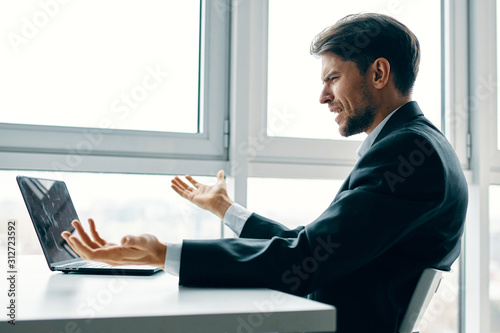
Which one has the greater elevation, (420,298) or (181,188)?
(181,188)

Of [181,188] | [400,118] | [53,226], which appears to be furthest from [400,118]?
[53,226]

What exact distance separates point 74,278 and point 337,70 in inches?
34.5

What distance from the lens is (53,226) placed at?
1.24 m

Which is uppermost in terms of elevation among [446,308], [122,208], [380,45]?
[380,45]

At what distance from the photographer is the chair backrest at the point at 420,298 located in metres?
1.00

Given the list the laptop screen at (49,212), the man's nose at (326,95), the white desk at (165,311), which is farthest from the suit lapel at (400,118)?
the laptop screen at (49,212)

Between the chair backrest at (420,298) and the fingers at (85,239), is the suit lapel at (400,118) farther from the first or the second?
the fingers at (85,239)

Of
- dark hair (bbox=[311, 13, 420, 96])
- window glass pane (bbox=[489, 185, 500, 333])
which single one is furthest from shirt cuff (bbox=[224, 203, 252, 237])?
window glass pane (bbox=[489, 185, 500, 333])

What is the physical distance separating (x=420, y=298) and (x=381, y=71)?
62 cm

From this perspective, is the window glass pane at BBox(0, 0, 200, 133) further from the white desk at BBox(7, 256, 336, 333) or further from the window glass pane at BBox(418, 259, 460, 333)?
the window glass pane at BBox(418, 259, 460, 333)

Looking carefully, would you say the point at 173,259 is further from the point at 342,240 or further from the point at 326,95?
the point at 326,95

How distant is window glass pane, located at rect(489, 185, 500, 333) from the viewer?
2262 millimetres

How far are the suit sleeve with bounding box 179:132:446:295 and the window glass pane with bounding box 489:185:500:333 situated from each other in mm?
1453

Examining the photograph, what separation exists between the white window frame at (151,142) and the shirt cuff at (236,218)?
0.43 meters
